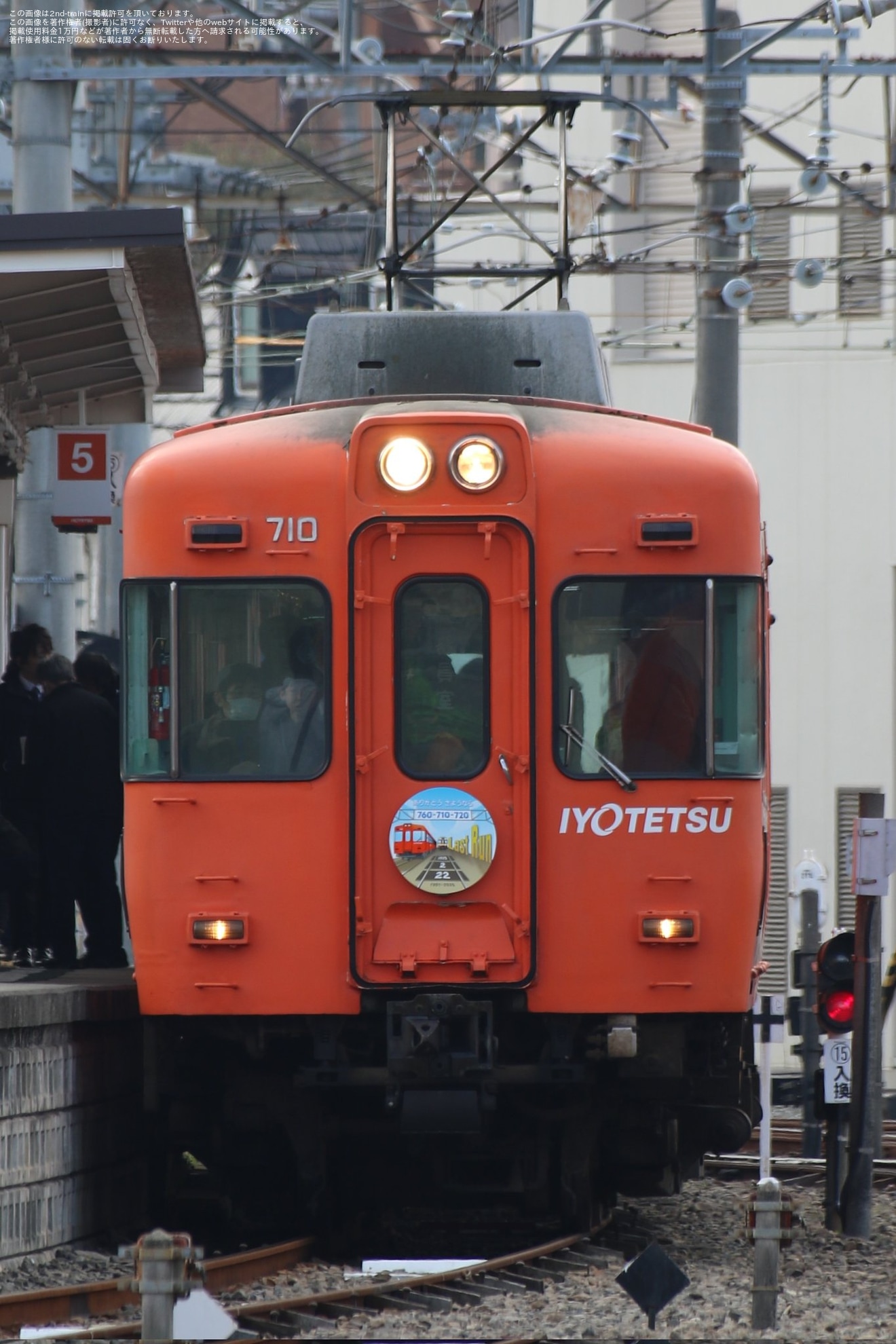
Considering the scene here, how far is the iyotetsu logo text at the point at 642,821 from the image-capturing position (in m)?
8.14

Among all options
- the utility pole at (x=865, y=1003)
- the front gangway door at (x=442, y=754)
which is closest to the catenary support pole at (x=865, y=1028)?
the utility pole at (x=865, y=1003)

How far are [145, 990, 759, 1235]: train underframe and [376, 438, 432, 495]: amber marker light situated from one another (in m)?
1.85

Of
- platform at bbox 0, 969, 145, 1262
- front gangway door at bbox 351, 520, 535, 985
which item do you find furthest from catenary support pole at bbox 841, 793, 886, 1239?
platform at bbox 0, 969, 145, 1262

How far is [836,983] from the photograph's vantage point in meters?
9.48

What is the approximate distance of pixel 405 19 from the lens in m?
43.5

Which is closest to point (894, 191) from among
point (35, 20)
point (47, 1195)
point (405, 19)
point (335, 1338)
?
point (35, 20)

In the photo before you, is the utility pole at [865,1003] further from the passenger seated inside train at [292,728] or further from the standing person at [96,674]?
the standing person at [96,674]

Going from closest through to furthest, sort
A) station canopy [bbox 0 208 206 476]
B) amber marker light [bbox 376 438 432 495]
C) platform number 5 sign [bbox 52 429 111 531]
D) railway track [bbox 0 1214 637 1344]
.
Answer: railway track [bbox 0 1214 637 1344], amber marker light [bbox 376 438 432 495], station canopy [bbox 0 208 206 476], platform number 5 sign [bbox 52 429 111 531]

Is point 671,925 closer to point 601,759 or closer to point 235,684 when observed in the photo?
point 601,759

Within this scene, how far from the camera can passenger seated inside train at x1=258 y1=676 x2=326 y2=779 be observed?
819 cm

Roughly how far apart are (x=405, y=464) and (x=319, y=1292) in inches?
116

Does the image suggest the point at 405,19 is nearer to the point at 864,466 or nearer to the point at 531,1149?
the point at 864,466

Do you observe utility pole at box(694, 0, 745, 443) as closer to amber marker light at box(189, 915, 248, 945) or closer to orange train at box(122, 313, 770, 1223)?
orange train at box(122, 313, 770, 1223)

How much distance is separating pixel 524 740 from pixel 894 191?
8.66 meters
